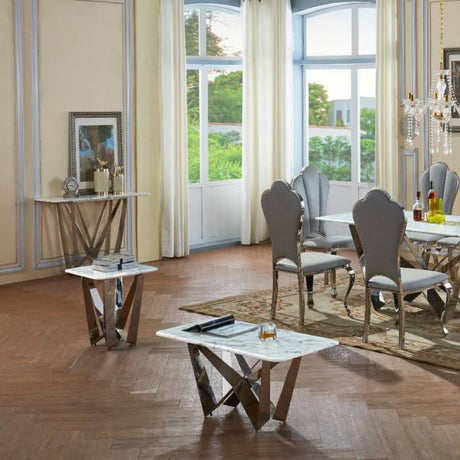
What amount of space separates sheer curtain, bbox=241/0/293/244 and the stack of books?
4.32 m

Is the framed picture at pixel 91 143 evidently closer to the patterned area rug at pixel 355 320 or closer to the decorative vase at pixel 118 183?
the decorative vase at pixel 118 183

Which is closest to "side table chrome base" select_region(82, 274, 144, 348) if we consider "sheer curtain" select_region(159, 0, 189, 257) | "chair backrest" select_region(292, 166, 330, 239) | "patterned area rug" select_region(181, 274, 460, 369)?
"patterned area rug" select_region(181, 274, 460, 369)

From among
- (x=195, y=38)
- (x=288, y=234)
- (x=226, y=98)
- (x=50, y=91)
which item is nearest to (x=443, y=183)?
(x=288, y=234)

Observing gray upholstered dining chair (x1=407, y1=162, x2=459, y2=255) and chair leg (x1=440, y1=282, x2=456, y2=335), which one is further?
gray upholstered dining chair (x1=407, y1=162, x2=459, y2=255)

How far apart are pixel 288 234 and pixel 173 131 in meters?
3.23

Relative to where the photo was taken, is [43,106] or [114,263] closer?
[114,263]

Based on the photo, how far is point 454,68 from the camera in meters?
9.09

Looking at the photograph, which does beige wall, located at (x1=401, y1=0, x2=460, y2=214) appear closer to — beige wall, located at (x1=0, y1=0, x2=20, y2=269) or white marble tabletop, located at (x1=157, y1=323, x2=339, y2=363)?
beige wall, located at (x1=0, y1=0, x2=20, y2=269)

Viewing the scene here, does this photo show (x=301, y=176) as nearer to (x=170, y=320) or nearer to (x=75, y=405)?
(x=170, y=320)

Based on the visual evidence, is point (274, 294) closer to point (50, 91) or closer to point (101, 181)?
point (101, 181)

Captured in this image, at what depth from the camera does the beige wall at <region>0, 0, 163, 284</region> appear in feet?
27.9

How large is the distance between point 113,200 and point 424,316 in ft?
11.8

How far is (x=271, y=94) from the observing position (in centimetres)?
1060

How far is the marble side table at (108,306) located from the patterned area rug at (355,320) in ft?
3.43
